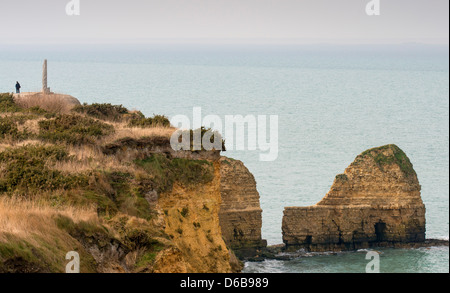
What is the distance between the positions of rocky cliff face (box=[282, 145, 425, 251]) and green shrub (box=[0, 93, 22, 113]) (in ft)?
144

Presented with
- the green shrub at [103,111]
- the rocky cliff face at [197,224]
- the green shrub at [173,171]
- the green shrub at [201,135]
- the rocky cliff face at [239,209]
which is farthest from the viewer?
the rocky cliff face at [239,209]

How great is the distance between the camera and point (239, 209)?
274ft

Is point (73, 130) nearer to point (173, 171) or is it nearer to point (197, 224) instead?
point (173, 171)

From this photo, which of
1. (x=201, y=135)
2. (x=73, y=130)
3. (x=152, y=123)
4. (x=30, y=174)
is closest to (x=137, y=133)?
(x=201, y=135)

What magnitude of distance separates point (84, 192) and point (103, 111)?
20213mm

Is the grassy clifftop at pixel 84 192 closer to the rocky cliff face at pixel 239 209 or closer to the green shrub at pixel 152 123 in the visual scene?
the green shrub at pixel 152 123

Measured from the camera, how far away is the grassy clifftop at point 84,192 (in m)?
20.5

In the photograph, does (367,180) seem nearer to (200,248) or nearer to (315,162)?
(315,162)

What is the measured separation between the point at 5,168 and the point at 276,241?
65857 mm

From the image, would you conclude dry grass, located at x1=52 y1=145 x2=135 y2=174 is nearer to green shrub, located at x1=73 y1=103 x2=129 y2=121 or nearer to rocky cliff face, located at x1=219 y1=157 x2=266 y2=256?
green shrub, located at x1=73 y1=103 x2=129 y2=121

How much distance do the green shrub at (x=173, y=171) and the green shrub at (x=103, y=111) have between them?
1137cm

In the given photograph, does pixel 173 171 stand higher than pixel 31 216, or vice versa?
pixel 173 171

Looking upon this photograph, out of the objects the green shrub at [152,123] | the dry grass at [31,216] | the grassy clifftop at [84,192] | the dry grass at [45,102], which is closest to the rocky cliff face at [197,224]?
the grassy clifftop at [84,192]
